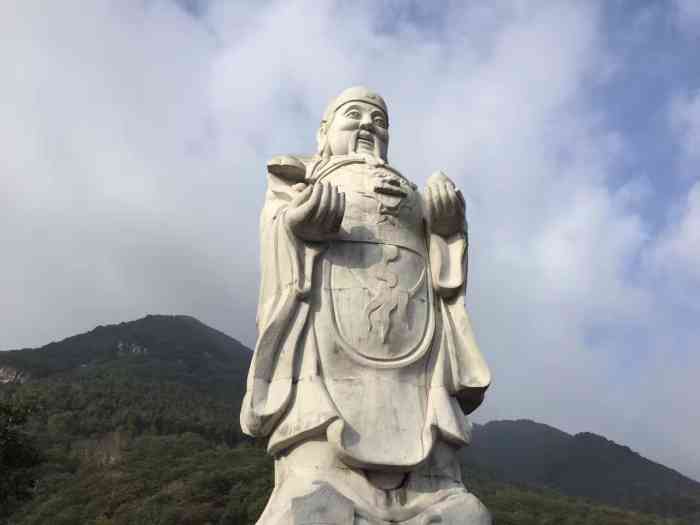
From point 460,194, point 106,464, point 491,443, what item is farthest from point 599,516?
point 491,443

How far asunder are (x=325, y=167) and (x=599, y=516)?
3899cm

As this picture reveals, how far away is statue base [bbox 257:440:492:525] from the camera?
507cm

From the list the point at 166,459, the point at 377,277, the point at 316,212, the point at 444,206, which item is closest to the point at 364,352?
the point at 377,277

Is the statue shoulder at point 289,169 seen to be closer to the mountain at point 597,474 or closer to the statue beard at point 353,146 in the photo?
the statue beard at point 353,146

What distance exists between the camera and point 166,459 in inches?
1807

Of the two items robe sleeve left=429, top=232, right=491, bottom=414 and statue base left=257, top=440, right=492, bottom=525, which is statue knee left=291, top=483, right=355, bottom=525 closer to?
statue base left=257, top=440, right=492, bottom=525

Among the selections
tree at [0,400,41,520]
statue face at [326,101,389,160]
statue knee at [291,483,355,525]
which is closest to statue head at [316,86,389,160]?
statue face at [326,101,389,160]

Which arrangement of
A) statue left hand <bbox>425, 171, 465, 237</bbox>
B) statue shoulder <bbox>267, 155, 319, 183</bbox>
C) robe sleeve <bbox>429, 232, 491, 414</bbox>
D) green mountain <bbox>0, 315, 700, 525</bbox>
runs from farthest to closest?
green mountain <bbox>0, 315, 700, 525</bbox> < statue shoulder <bbox>267, 155, 319, 183</bbox> < statue left hand <bbox>425, 171, 465, 237</bbox> < robe sleeve <bbox>429, 232, 491, 414</bbox>

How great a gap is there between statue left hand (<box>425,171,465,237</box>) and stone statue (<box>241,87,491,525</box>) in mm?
12

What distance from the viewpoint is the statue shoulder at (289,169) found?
753 cm

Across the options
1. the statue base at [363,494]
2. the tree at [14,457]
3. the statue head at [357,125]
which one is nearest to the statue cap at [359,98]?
the statue head at [357,125]

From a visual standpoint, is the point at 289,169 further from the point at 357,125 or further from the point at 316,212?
the point at 316,212

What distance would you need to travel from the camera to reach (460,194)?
277 inches

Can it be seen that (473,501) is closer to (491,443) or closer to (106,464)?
(106,464)
